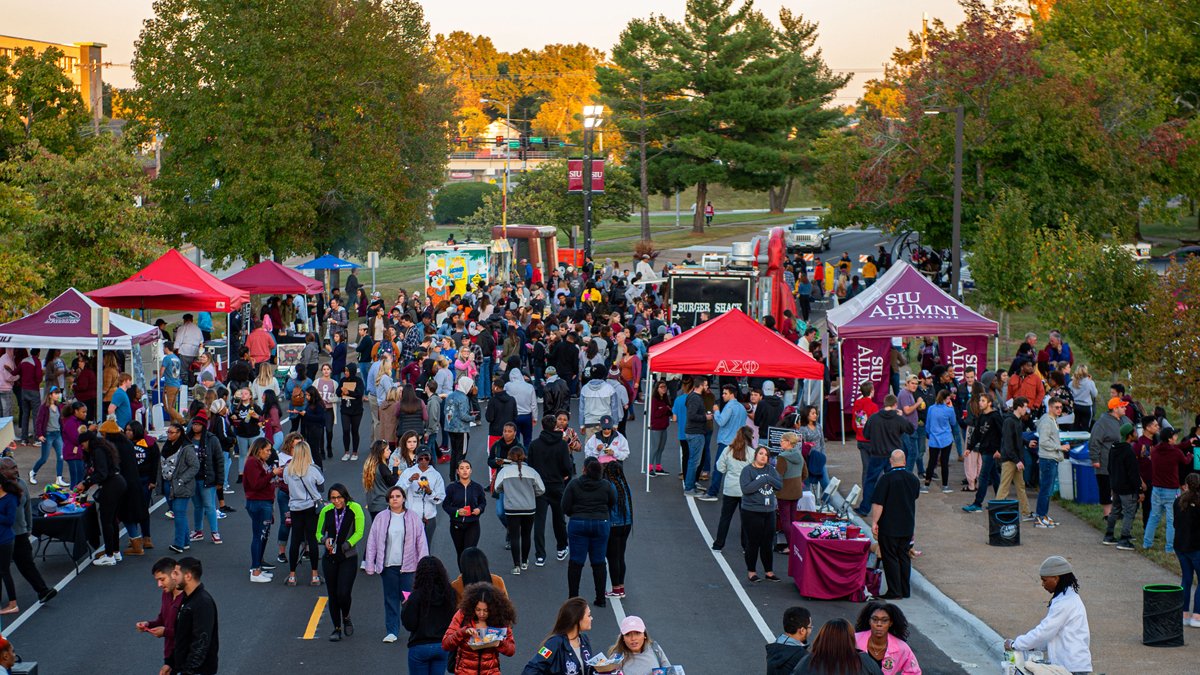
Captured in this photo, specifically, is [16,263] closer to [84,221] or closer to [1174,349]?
[84,221]

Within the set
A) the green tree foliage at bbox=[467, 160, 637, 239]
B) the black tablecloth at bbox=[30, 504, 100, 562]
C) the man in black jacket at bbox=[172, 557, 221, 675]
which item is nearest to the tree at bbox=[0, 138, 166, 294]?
the black tablecloth at bbox=[30, 504, 100, 562]

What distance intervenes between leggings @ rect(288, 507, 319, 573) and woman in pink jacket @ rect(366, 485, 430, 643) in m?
1.95

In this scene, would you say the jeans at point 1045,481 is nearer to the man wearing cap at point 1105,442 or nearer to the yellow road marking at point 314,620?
the man wearing cap at point 1105,442

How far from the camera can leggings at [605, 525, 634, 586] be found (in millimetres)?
11484

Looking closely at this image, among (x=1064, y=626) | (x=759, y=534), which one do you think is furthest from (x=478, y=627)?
(x=759, y=534)

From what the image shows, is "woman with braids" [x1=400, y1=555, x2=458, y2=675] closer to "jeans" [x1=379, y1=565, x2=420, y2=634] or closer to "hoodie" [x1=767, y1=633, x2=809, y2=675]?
"jeans" [x1=379, y1=565, x2=420, y2=634]

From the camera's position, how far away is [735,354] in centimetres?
1675

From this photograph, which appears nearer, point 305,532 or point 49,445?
point 305,532

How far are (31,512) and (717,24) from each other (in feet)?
182

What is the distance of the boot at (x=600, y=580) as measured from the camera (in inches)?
450

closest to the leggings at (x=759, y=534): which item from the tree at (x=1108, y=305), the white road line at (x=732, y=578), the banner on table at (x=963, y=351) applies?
the white road line at (x=732, y=578)

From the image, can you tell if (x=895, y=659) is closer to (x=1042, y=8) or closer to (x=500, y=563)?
(x=500, y=563)

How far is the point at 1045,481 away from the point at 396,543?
9.51 m

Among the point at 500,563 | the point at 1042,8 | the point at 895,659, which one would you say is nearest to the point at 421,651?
the point at 895,659
